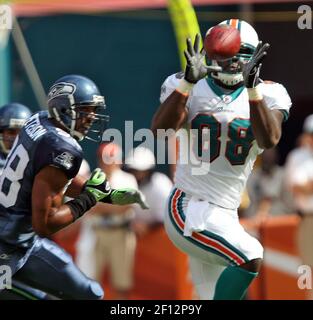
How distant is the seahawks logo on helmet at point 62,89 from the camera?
5.57 meters

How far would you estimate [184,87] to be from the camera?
5.38m

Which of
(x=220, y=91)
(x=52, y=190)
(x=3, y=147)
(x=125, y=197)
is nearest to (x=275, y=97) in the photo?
(x=220, y=91)

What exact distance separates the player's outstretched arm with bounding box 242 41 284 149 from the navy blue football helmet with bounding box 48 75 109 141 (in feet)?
2.72

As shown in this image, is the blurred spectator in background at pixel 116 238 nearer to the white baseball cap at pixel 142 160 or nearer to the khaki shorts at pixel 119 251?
the khaki shorts at pixel 119 251

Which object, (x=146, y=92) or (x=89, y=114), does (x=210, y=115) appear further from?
(x=146, y=92)

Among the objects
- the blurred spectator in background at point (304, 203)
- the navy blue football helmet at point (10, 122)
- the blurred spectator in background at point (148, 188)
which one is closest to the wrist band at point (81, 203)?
the navy blue football helmet at point (10, 122)

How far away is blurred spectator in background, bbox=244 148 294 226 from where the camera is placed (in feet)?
32.6

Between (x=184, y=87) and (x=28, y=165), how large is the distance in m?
0.90

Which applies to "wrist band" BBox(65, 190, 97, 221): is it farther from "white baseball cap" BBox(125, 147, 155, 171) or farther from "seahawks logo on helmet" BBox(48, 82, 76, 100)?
"white baseball cap" BBox(125, 147, 155, 171)

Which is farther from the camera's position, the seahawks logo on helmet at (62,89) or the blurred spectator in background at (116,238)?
the blurred spectator in background at (116,238)

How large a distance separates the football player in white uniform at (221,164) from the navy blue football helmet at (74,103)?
356mm

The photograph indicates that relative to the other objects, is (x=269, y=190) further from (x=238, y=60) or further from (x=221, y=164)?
(x=238, y=60)

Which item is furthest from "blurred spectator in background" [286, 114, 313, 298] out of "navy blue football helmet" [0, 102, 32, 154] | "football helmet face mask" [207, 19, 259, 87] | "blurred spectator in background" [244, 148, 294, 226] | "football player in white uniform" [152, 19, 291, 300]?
"football helmet face mask" [207, 19, 259, 87]

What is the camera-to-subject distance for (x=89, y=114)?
559 cm
